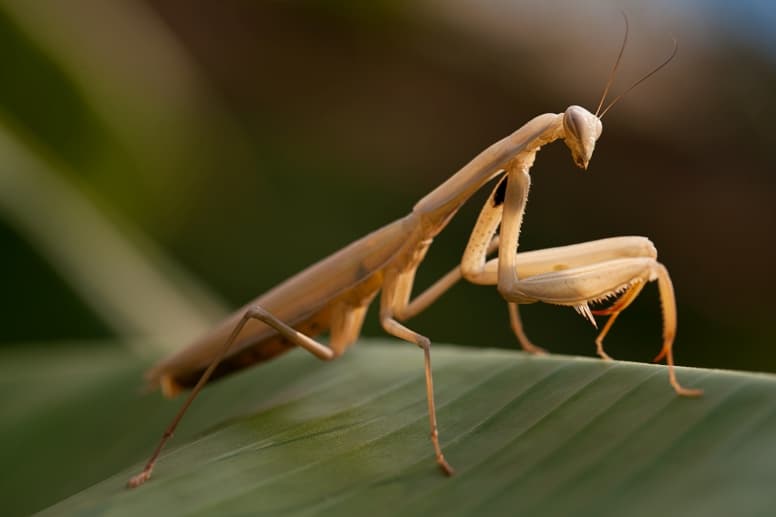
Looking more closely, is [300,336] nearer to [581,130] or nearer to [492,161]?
[492,161]

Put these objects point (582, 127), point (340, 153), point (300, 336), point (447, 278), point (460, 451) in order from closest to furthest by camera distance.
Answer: point (460, 451) < point (582, 127) < point (300, 336) < point (447, 278) < point (340, 153)

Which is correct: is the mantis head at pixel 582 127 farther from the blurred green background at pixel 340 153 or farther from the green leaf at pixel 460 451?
the blurred green background at pixel 340 153

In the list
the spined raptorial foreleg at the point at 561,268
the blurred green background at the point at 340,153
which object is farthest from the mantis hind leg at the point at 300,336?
the blurred green background at the point at 340,153

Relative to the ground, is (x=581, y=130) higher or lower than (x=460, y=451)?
higher

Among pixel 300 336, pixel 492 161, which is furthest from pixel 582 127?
pixel 300 336

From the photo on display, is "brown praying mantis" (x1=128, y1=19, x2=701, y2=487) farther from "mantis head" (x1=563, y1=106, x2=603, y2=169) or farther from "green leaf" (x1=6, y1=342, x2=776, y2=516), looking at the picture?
"green leaf" (x1=6, y1=342, x2=776, y2=516)

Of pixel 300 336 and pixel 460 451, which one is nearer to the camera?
pixel 460 451

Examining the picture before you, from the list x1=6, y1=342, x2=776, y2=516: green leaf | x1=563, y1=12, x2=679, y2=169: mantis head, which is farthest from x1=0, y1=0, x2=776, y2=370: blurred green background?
x1=6, y1=342, x2=776, y2=516: green leaf

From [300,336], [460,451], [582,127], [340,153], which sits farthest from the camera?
[340,153]
